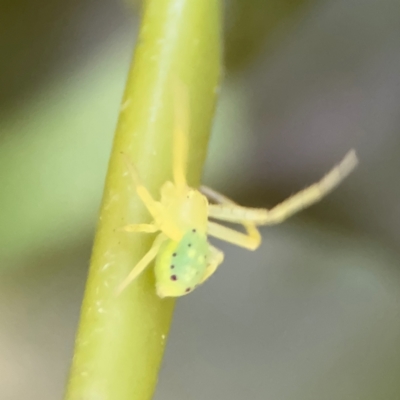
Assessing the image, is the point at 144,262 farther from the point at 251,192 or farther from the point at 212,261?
the point at 251,192

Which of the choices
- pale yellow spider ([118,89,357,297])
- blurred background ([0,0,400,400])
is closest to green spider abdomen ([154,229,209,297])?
pale yellow spider ([118,89,357,297])

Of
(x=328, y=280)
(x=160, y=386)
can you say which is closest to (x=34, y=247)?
(x=160, y=386)

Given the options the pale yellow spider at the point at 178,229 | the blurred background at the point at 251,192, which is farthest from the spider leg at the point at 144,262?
the blurred background at the point at 251,192

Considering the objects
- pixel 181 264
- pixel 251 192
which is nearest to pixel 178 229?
pixel 181 264

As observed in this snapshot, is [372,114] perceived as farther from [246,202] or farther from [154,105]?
[154,105]

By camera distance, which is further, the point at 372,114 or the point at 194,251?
the point at 372,114

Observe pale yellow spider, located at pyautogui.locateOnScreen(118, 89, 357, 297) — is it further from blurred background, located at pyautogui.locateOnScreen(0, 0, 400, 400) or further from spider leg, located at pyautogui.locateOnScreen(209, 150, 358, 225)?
blurred background, located at pyautogui.locateOnScreen(0, 0, 400, 400)
